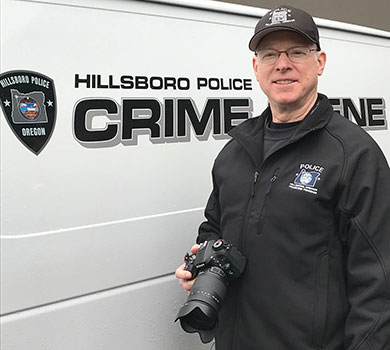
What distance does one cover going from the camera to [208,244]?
55.6 inches

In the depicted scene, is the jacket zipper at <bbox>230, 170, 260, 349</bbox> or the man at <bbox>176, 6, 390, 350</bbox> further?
the jacket zipper at <bbox>230, 170, 260, 349</bbox>

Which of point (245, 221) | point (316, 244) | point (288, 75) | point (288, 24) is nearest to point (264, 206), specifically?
point (245, 221)

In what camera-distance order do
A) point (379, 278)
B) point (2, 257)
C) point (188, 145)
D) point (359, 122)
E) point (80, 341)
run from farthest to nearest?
point (359, 122)
point (188, 145)
point (80, 341)
point (2, 257)
point (379, 278)

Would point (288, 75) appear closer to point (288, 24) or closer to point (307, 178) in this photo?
point (288, 24)

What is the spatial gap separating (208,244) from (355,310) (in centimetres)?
48

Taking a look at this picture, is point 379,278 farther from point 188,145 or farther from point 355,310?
point 188,145

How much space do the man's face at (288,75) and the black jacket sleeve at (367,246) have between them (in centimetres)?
24

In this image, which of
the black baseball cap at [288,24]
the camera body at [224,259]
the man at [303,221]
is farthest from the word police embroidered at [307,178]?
the black baseball cap at [288,24]

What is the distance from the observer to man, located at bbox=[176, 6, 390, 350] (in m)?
1.21

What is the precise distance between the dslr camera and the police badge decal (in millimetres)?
640

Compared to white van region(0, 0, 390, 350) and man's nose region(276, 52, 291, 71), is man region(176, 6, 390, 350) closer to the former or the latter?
man's nose region(276, 52, 291, 71)

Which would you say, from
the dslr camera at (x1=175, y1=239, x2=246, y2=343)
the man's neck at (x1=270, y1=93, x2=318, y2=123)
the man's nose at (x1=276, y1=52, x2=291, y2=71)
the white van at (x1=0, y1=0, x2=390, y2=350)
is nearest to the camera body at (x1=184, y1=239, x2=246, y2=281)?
the dslr camera at (x1=175, y1=239, x2=246, y2=343)

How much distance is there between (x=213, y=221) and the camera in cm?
160

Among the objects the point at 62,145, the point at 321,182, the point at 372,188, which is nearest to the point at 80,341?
the point at 62,145
